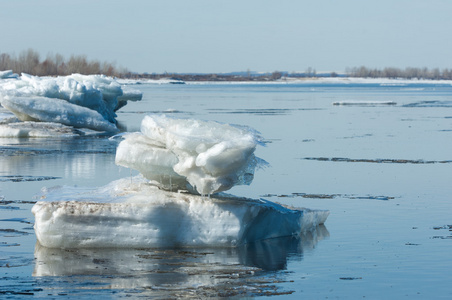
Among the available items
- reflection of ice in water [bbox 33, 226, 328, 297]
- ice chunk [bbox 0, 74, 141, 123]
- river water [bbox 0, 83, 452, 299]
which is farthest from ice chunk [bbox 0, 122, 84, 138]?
reflection of ice in water [bbox 33, 226, 328, 297]

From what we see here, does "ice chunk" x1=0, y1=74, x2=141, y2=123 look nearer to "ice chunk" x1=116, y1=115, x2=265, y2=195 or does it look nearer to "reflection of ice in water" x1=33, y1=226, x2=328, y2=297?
"ice chunk" x1=116, y1=115, x2=265, y2=195

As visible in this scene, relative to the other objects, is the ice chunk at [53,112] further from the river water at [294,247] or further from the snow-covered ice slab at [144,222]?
the snow-covered ice slab at [144,222]

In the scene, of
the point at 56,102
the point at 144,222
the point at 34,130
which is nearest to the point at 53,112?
the point at 56,102

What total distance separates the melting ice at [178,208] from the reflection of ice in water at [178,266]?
0.14 meters

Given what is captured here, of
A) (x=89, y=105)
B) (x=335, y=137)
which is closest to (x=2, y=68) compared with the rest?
(x=89, y=105)

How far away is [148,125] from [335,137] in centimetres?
1454

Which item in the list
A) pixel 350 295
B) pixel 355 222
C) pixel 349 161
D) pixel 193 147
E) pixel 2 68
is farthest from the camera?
pixel 2 68

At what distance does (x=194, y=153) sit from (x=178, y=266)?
1.36 m

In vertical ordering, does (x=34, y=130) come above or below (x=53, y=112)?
below

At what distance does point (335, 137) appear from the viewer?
76.1 ft

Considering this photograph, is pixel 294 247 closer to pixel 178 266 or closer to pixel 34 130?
pixel 178 266

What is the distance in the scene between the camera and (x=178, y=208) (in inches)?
342

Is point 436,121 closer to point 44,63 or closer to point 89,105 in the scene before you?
point 89,105

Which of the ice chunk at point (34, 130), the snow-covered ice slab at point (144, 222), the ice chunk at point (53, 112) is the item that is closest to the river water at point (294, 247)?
the snow-covered ice slab at point (144, 222)
